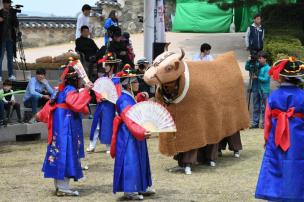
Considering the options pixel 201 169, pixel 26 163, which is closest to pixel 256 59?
pixel 201 169

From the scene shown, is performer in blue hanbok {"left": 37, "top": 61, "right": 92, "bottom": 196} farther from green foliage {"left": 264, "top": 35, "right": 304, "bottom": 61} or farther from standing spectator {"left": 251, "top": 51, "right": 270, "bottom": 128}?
green foliage {"left": 264, "top": 35, "right": 304, "bottom": 61}

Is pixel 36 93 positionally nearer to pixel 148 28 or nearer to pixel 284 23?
pixel 148 28

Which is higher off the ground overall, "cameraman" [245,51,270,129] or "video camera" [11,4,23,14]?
"video camera" [11,4,23,14]

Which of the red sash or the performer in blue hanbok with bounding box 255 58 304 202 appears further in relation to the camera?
the red sash

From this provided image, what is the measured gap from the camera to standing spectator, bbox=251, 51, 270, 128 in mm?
14148

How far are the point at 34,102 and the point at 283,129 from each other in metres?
6.78

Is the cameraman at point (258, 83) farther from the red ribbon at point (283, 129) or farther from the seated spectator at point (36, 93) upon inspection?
the red ribbon at point (283, 129)

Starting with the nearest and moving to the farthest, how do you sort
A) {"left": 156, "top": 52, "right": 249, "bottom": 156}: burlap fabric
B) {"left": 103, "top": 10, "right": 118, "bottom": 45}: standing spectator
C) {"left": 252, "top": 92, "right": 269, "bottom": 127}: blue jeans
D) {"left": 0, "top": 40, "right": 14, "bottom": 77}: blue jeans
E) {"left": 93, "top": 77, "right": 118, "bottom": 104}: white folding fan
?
{"left": 93, "top": 77, "right": 118, "bottom": 104}: white folding fan → {"left": 156, "top": 52, "right": 249, "bottom": 156}: burlap fabric → {"left": 252, "top": 92, "right": 269, "bottom": 127}: blue jeans → {"left": 103, "top": 10, "right": 118, "bottom": 45}: standing spectator → {"left": 0, "top": 40, "right": 14, "bottom": 77}: blue jeans

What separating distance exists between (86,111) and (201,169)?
2.44 m

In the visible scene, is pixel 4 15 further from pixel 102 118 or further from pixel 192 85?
pixel 192 85

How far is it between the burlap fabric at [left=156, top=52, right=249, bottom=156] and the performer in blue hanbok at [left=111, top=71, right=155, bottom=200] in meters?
1.51

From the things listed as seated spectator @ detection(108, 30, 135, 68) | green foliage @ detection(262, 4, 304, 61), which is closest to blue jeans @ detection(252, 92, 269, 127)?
seated spectator @ detection(108, 30, 135, 68)

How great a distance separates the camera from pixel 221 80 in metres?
10.8

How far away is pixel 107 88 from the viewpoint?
983 cm
